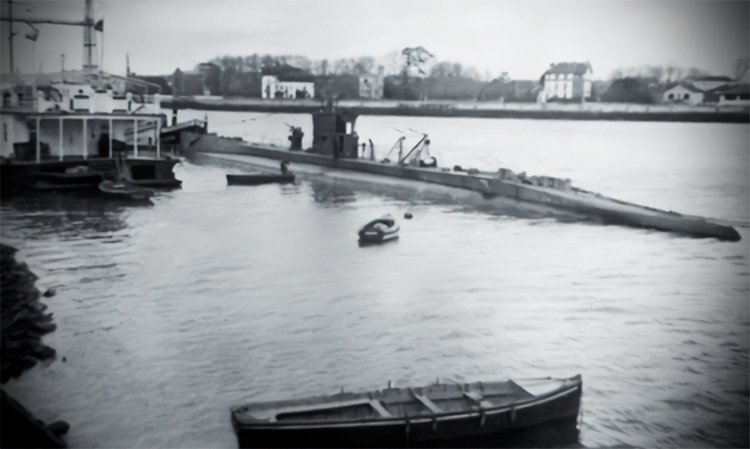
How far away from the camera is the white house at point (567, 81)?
3.71m

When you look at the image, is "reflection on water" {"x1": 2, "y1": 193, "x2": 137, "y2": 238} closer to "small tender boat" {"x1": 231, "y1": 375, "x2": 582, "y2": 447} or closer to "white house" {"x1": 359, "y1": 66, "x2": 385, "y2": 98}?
"small tender boat" {"x1": 231, "y1": 375, "x2": 582, "y2": 447}

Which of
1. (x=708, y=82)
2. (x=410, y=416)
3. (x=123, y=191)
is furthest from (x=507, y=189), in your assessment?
(x=123, y=191)

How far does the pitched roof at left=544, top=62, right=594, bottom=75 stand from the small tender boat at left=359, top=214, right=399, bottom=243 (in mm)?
1175

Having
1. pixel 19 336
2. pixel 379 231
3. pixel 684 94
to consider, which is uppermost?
pixel 684 94

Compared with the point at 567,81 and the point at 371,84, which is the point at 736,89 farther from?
the point at 371,84

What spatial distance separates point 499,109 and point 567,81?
0.39m

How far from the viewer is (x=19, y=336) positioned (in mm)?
3250

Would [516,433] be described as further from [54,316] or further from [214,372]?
[54,316]

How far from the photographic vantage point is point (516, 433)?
3041 mm

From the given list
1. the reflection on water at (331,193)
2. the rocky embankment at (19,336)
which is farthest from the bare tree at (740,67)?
the rocky embankment at (19,336)

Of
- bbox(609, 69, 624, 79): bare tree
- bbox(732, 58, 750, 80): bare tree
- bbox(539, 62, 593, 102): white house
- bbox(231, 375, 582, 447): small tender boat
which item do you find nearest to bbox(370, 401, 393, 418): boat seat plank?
bbox(231, 375, 582, 447): small tender boat

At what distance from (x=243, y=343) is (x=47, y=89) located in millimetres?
1629

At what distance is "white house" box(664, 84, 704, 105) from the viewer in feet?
12.1

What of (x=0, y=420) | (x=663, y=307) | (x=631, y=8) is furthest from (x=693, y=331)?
(x=0, y=420)
